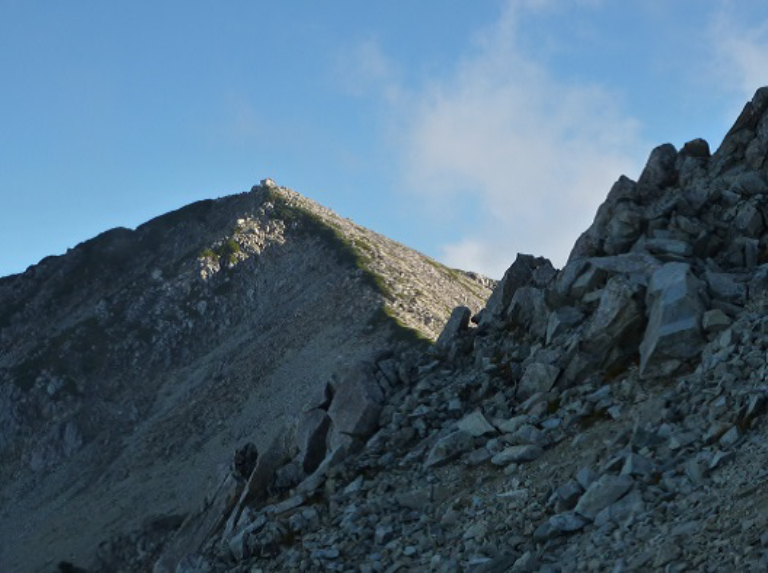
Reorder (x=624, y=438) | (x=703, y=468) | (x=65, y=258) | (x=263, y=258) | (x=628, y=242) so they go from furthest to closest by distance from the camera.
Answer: (x=65, y=258) < (x=263, y=258) < (x=628, y=242) < (x=624, y=438) < (x=703, y=468)

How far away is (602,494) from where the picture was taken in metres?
21.4

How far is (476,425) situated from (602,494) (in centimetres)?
762

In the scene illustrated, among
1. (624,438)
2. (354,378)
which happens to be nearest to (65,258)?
(354,378)

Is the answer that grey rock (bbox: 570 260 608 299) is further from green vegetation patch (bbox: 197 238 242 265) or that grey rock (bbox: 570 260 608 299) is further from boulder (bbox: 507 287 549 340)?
green vegetation patch (bbox: 197 238 242 265)

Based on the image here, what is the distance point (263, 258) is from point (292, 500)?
306ft

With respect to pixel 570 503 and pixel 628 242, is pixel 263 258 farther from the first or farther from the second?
pixel 570 503

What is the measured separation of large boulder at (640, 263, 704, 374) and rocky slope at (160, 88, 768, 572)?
0.18 feet

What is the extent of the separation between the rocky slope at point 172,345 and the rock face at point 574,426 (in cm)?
3788

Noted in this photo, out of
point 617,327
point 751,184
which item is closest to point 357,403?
point 617,327

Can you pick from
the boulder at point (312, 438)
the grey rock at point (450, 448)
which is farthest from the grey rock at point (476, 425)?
the boulder at point (312, 438)

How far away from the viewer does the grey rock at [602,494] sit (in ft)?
69.7

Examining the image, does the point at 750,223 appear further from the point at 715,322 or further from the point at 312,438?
the point at 312,438

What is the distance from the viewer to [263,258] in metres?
121

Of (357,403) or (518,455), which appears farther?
(357,403)
